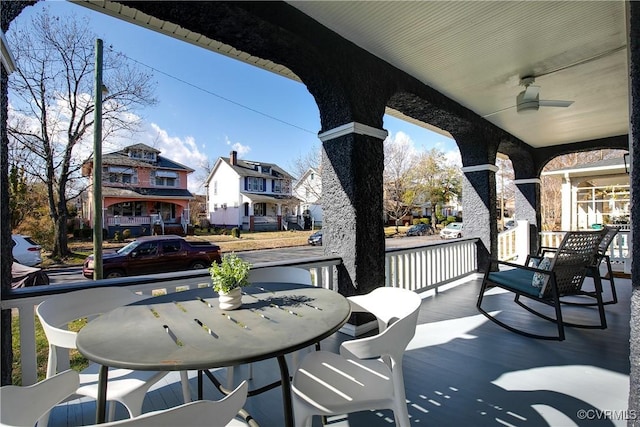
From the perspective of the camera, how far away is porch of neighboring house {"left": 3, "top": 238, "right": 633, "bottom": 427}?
67.1 inches

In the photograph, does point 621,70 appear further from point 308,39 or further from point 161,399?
point 161,399

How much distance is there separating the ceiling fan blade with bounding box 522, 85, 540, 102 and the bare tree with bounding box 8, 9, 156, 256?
7.26 meters

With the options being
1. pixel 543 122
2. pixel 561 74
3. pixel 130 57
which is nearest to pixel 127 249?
pixel 130 57

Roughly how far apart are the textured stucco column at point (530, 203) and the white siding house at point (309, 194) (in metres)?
11.2

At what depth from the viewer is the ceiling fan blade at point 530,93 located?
3336 millimetres

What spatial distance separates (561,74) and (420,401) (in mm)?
3898

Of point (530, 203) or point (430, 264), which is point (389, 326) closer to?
point (430, 264)

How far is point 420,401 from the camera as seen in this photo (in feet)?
6.10

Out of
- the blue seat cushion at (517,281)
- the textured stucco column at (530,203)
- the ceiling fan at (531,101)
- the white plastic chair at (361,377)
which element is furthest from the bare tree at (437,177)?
the white plastic chair at (361,377)

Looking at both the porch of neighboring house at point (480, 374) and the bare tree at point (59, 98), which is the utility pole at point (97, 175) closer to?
the bare tree at point (59, 98)

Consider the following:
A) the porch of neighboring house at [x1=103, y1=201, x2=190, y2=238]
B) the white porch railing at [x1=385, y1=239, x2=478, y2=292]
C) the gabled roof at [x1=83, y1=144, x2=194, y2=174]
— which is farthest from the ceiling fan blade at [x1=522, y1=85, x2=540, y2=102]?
the porch of neighboring house at [x1=103, y1=201, x2=190, y2=238]

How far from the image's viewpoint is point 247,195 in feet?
61.2

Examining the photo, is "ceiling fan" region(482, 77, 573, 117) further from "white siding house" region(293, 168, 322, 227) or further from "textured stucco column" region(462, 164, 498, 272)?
"white siding house" region(293, 168, 322, 227)

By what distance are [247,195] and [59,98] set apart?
40.4ft
